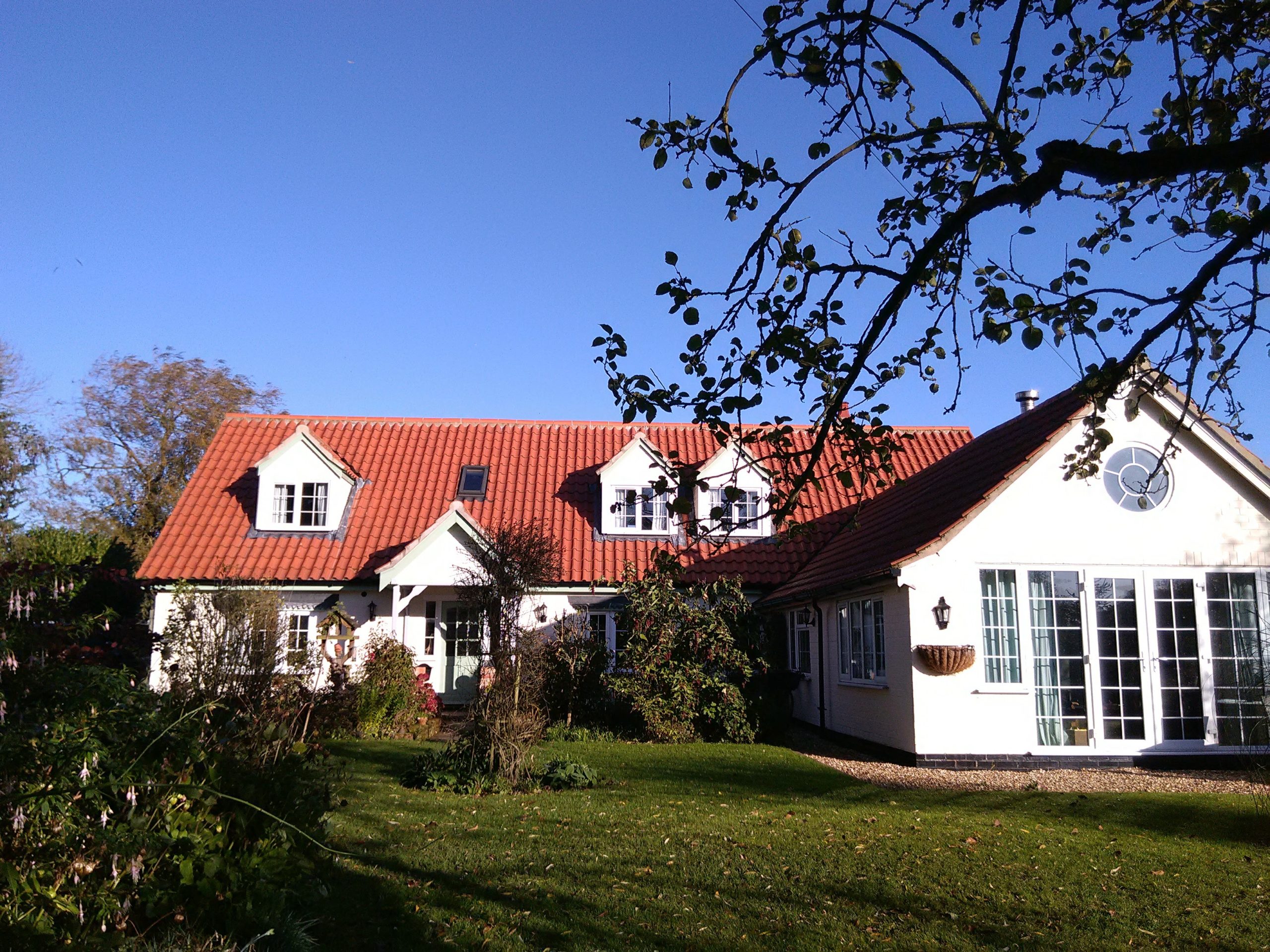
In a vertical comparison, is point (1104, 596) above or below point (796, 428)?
below

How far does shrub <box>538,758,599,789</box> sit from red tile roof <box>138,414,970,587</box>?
7984 millimetres

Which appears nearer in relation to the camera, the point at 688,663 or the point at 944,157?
the point at 944,157

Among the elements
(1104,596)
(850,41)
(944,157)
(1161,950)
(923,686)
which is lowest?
(1161,950)

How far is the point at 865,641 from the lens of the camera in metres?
16.0

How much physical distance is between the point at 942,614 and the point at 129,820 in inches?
458

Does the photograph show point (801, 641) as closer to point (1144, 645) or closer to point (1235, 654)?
point (1144, 645)

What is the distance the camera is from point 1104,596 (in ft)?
46.8

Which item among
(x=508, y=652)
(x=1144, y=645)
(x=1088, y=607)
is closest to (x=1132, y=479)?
(x=1088, y=607)

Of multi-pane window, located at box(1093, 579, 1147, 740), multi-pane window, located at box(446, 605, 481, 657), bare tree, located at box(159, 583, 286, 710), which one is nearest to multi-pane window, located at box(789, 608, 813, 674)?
multi-pane window, located at box(1093, 579, 1147, 740)

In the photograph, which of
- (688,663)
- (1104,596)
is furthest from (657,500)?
(1104,596)

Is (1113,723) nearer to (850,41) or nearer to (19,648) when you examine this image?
(850,41)

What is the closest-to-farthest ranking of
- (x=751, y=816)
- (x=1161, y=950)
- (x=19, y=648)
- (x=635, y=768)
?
(x=19, y=648) < (x=1161, y=950) < (x=751, y=816) < (x=635, y=768)

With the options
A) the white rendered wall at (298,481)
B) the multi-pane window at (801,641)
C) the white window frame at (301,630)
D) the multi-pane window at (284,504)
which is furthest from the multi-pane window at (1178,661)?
the multi-pane window at (284,504)

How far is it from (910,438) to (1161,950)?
71.9ft
